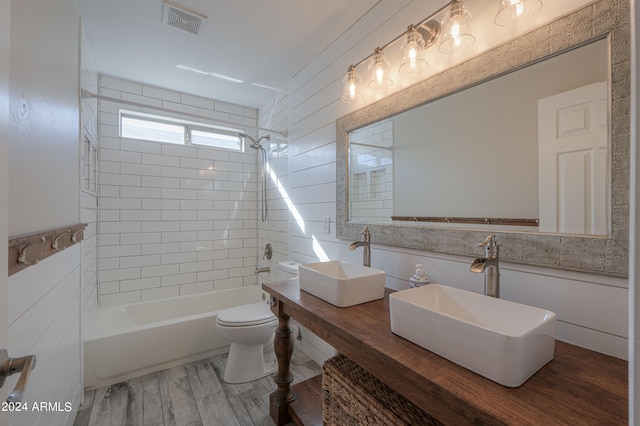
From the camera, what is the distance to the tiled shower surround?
260cm

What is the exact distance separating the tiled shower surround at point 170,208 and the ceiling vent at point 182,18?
37.3 inches

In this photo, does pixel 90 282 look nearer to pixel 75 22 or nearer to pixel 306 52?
pixel 75 22

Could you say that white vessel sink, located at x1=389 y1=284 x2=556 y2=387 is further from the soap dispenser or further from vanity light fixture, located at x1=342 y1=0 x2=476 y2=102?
vanity light fixture, located at x1=342 y1=0 x2=476 y2=102

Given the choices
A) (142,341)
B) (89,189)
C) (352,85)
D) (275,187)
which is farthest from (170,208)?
(352,85)

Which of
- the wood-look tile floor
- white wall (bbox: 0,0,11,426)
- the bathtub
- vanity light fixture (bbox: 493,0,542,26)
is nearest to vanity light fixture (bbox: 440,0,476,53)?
vanity light fixture (bbox: 493,0,542,26)

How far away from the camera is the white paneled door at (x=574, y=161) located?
0.85 meters

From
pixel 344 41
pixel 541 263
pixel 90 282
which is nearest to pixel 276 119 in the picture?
pixel 344 41

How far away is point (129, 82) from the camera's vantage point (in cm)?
267

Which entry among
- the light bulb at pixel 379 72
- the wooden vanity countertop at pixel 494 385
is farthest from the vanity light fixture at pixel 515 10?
the wooden vanity countertop at pixel 494 385

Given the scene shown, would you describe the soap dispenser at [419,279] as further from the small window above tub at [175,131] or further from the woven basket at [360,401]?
the small window above tub at [175,131]

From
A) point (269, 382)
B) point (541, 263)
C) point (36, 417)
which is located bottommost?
point (269, 382)

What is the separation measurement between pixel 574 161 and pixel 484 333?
2.29 ft

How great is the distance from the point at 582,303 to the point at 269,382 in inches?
76.1

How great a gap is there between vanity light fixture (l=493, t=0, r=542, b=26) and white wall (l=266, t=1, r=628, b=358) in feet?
0.12
